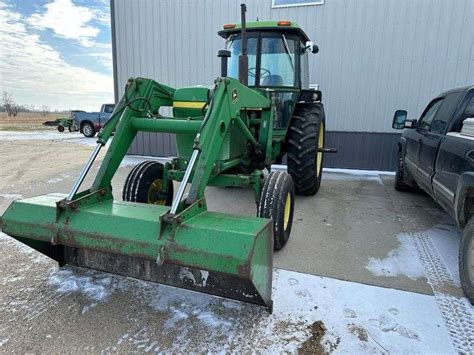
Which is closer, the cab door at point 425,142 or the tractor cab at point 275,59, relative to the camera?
the cab door at point 425,142

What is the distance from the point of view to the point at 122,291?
2.68m

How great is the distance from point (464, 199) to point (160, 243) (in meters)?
2.46

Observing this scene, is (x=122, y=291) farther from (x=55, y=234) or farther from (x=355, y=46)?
(x=355, y=46)

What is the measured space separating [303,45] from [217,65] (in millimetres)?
3816

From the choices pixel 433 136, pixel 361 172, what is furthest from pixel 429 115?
pixel 361 172

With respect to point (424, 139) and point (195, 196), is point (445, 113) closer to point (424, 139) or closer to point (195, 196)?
point (424, 139)

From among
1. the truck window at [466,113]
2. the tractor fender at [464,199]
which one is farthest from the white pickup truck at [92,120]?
the tractor fender at [464,199]

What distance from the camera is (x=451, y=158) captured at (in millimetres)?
3236

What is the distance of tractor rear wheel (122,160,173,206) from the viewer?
12.0 feet

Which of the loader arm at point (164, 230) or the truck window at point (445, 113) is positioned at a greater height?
the truck window at point (445, 113)

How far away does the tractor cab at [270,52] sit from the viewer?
4.75 meters

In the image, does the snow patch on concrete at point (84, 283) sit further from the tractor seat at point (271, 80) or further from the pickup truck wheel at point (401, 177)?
the pickup truck wheel at point (401, 177)

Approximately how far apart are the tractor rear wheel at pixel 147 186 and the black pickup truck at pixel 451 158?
2937 millimetres

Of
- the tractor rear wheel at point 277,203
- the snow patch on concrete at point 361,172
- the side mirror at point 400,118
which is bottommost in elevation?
the snow patch on concrete at point 361,172
